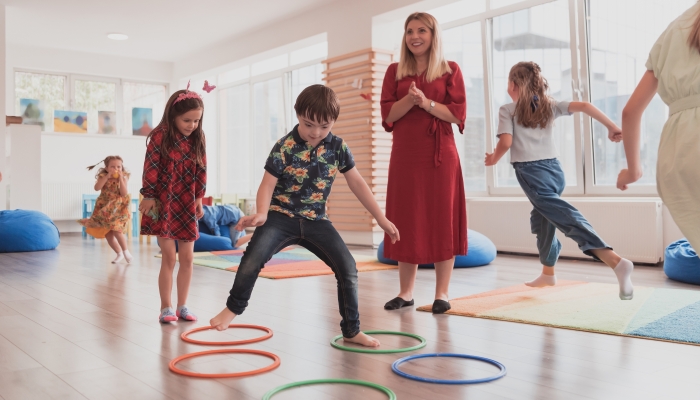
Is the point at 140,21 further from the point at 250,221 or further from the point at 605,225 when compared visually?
the point at 250,221

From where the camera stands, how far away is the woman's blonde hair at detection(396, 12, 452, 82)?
3.03 meters

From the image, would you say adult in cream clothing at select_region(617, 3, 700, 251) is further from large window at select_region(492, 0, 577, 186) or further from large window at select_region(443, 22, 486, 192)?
large window at select_region(443, 22, 486, 192)

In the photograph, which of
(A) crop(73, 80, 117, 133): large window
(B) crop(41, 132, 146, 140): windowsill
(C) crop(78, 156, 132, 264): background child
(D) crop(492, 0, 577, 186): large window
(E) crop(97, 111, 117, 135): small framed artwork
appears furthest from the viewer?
(E) crop(97, 111, 117, 135): small framed artwork

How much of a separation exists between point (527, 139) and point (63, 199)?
8467mm

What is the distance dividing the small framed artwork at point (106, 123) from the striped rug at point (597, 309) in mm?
8587

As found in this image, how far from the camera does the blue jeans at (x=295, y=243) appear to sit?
7.25 ft

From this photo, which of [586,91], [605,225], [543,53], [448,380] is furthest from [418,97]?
[543,53]

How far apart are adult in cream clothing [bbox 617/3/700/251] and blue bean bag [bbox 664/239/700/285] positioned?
2969 mm

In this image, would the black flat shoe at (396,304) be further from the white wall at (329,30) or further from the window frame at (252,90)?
the window frame at (252,90)

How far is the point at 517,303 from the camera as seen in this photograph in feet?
10.7

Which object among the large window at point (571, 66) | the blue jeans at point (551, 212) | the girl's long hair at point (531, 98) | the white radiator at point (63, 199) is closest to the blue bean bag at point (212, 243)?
the large window at point (571, 66)

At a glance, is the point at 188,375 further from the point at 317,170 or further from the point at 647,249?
the point at 647,249

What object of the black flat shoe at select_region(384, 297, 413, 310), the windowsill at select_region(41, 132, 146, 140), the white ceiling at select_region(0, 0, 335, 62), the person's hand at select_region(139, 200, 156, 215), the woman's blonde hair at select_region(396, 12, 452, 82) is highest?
the white ceiling at select_region(0, 0, 335, 62)

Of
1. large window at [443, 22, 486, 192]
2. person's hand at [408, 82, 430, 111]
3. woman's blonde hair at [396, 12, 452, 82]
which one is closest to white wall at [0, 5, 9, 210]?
large window at [443, 22, 486, 192]
